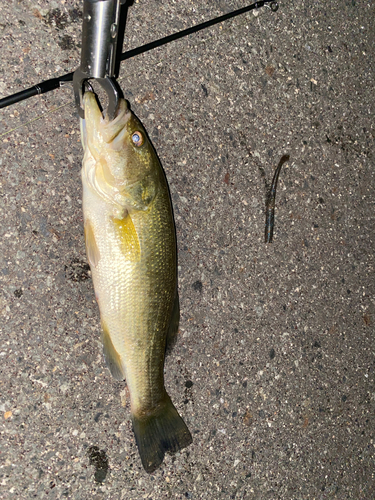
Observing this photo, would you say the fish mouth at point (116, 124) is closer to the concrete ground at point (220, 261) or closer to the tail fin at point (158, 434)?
the concrete ground at point (220, 261)

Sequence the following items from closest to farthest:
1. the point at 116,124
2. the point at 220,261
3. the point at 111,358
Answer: the point at 116,124 → the point at 111,358 → the point at 220,261

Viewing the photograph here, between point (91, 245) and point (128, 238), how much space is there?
18 cm

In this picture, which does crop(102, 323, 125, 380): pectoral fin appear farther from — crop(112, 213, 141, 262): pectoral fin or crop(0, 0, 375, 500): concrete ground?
crop(112, 213, 141, 262): pectoral fin

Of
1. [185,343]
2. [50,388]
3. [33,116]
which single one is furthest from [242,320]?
[33,116]

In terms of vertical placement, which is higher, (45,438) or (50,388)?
(50,388)

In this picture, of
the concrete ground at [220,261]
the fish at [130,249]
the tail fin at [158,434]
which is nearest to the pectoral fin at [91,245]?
the fish at [130,249]

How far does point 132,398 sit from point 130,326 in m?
0.38

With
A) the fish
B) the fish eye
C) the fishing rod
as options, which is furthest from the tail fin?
the fishing rod

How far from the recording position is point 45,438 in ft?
6.86

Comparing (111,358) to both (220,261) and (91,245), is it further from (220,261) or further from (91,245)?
(220,261)

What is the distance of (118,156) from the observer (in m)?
1.88

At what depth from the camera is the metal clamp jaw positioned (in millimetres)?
1725

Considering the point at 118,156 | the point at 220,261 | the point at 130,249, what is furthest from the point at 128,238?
the point at 220,261

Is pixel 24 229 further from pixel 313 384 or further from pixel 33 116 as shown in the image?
pixel 313 384
